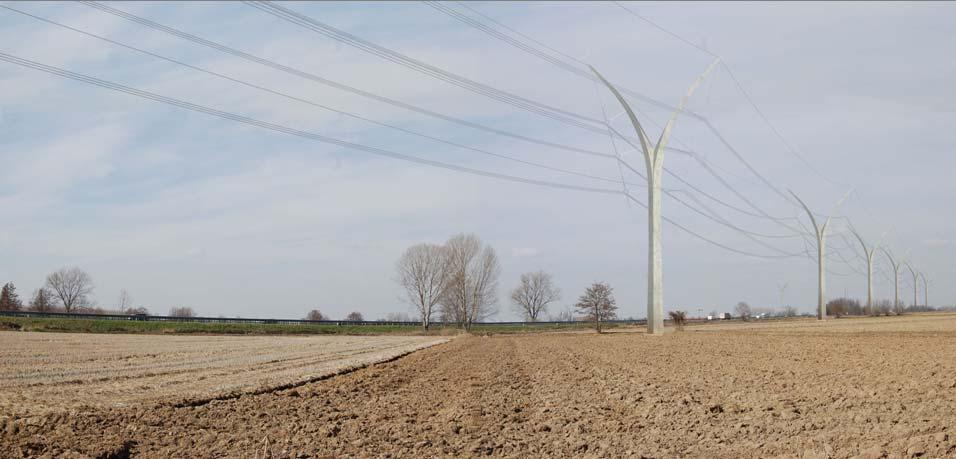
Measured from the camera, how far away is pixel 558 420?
11875mm

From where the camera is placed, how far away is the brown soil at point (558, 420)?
9.48m

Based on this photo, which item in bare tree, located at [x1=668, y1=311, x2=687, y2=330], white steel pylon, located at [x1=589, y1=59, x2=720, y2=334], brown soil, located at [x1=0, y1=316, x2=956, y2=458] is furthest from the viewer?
bare tree, located at [x1=668, y1=311, x2=687, y2=330]

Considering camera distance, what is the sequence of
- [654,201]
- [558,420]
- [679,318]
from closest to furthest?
[558,420] → [654,201] → [679,318]

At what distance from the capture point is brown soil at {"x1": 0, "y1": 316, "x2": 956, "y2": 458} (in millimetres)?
9484

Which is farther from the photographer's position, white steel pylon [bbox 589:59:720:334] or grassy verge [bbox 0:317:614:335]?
grassy verge [bbox 0:317:614:335]

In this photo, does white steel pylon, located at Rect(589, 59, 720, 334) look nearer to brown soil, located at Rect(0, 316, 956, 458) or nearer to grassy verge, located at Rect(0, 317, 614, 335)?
brown soil, located at Rect(0, 316, 956, 458)

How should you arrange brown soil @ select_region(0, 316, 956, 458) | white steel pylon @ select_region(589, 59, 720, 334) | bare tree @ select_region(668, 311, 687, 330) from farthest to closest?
bare tree @ select_region(668, 311, 687, 330)
white steel pylon @ select_region(589, 59, 720, 334)
brown soil @ select_region(0, 316, 956, 458)

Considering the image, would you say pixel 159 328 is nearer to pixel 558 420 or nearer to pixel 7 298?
pixel 7 298

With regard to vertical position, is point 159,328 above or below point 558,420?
below

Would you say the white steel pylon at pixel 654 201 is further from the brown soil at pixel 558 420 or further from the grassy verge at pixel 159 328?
the grassy verge at pixel 159 328

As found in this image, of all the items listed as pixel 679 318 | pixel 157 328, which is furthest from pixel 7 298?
pixel 679 318

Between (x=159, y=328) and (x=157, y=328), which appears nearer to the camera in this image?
(x=157, y=328)

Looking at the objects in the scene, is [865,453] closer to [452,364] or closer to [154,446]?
[154,446]

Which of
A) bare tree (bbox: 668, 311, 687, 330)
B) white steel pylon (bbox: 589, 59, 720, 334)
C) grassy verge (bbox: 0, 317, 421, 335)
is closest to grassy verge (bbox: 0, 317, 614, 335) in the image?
grassy verge (bbox: 0, 317, 421, 335)
